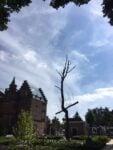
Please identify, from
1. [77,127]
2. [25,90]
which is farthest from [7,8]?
[77,127]

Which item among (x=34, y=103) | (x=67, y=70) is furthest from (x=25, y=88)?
(x=67, y=70)

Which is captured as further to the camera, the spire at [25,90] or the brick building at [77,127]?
the brick building at [77,127]

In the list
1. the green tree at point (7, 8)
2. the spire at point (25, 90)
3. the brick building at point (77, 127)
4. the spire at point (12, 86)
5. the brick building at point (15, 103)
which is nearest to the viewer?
the green tree at point (7, 8)

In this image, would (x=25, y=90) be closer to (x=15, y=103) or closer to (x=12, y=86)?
(x=12, y=86)

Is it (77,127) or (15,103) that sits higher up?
(15,103)

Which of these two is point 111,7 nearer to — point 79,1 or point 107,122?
point 79,1

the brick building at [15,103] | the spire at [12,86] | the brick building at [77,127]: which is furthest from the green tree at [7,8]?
the brick building at [77,127]

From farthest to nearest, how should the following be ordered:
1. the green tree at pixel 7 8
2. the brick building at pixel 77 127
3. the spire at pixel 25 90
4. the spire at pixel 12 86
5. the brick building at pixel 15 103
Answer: the brick building at pixel 77 127
the spire at pixel 12 86
the spire at pixel 25 90
the brick building at pixel 15 103
the green tree at pixel 7 8

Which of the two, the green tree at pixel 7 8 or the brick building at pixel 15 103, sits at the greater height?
the brick building at pixel 15 103

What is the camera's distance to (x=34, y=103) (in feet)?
238

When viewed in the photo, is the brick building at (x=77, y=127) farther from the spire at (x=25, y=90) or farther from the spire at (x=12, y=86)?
the spire at (x=12, y=86)

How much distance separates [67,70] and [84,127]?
137ft

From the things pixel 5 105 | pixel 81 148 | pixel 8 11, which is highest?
pixel 5 105

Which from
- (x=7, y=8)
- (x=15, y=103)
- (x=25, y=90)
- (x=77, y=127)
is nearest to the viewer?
(x=7, y=8)
